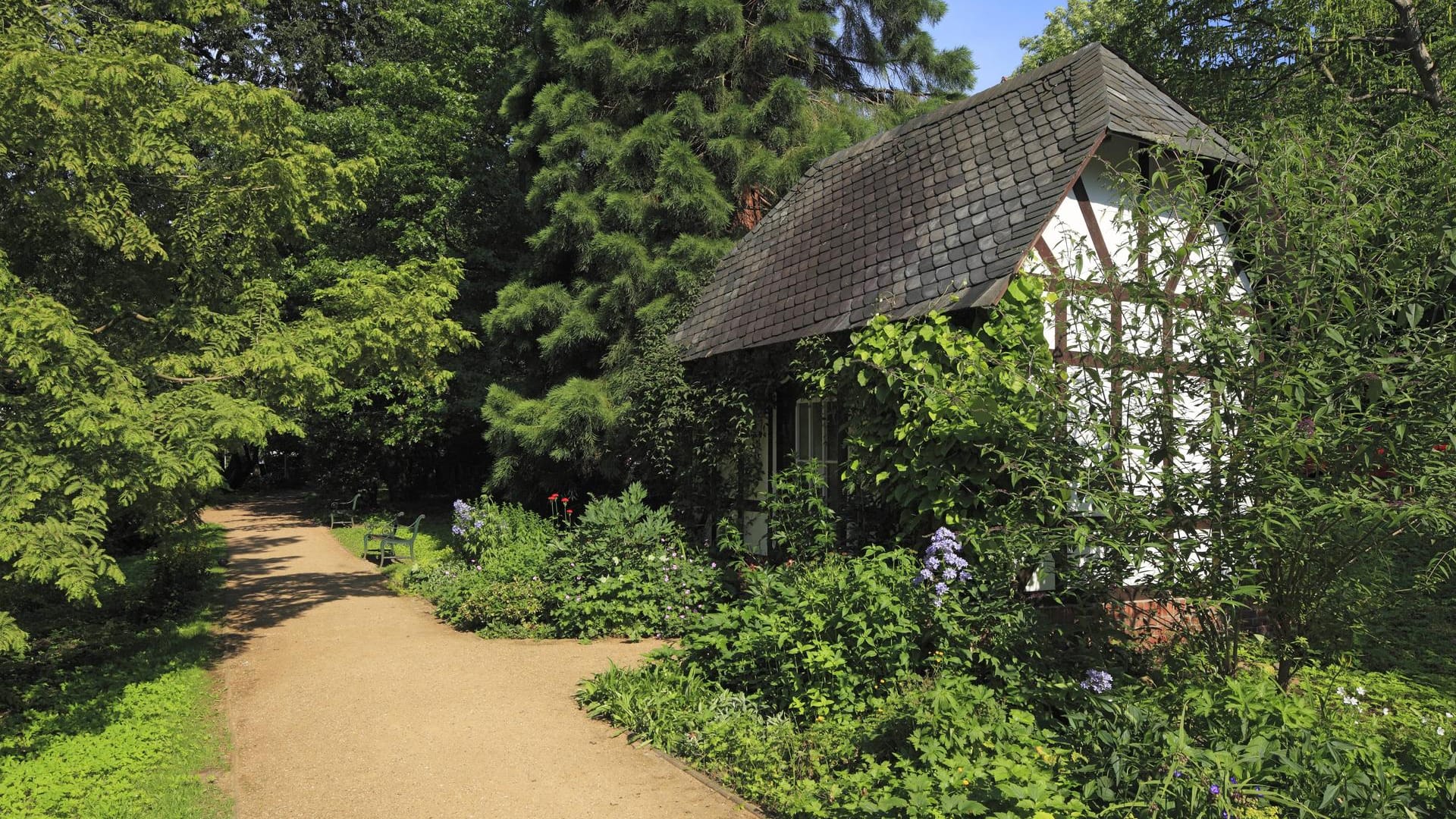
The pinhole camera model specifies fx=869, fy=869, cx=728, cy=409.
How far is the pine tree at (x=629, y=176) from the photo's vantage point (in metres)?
12.7

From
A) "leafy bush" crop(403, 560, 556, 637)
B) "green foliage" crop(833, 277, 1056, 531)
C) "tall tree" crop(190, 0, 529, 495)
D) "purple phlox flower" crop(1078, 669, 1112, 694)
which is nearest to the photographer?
"purple phlox flower" crop(1078, 669, 1112, 694)

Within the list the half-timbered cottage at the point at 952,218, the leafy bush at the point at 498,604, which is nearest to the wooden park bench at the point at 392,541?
the leafy bush at the point at 498,604

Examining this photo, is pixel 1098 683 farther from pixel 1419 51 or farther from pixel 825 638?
pixel 1419 51

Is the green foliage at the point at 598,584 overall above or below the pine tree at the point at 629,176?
below

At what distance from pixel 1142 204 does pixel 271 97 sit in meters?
7.66

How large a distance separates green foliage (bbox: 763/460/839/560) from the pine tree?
4.37 m

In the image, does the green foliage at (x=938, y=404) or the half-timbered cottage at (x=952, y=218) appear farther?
the half-timbered cottage at (x=952, y=218)

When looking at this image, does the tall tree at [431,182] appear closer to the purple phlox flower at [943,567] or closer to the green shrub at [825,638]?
the green shrub at [825,638]

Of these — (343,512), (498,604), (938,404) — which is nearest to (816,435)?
(938,404)

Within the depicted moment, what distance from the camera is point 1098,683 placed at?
471 centimetres

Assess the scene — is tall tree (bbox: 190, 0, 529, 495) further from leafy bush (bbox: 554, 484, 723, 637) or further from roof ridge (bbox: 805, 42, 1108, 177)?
leafy bush (bbox: 554, 484, 723, 637)

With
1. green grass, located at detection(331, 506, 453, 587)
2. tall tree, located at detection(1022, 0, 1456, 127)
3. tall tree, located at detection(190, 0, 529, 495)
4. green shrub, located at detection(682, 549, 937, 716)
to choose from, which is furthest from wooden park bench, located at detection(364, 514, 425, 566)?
tall tree, located at detection(1022, 0, 1456, 127)

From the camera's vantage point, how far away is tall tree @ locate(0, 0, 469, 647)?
5977 mm

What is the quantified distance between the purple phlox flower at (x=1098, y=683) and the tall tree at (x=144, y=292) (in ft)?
20.6
